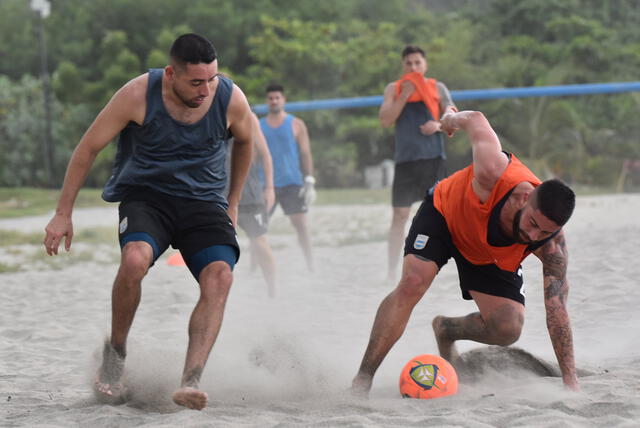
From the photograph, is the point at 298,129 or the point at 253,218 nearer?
the point at 253,218

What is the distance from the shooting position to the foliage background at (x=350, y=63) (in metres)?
17.2

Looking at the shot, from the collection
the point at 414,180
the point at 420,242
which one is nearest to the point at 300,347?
the point at 420,242

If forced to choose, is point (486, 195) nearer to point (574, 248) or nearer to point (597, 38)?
point (574, 248)

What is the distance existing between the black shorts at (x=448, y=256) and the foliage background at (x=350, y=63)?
12780 millimetres

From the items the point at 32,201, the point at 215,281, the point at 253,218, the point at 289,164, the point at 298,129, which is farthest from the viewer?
the point at 32,201

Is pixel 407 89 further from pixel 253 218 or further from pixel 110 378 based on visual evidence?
pixel 110 378

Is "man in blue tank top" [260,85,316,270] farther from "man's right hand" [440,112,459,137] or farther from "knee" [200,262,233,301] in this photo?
"knee" [200,262,233,301]

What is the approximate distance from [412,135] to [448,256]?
3.33 meters

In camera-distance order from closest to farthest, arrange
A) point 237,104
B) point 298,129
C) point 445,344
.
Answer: point 237,104 < point 445,344 < point 298,129

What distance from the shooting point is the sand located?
12.0 ft

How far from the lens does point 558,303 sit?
3.97 metres

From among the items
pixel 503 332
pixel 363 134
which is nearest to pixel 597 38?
pixel 363 134

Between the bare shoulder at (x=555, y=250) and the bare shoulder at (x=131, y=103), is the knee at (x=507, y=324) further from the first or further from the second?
the bare shoulder at (x=131, y=103)

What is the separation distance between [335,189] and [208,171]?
1543 centimetres
